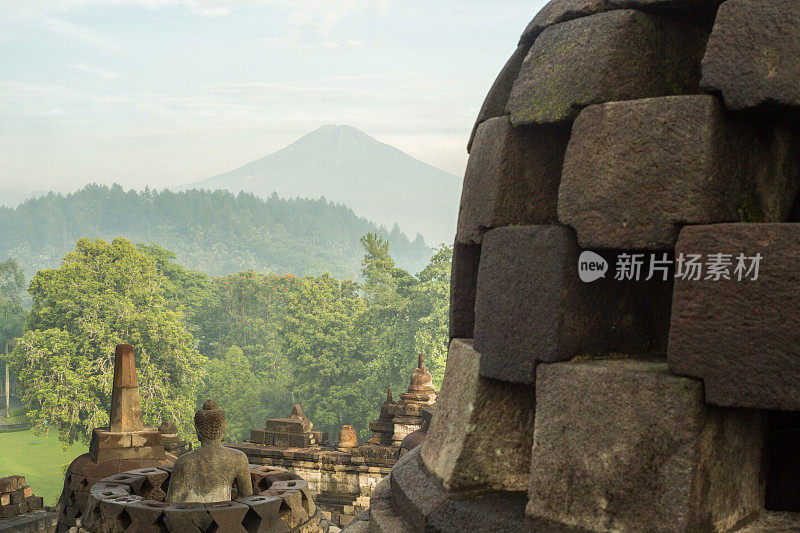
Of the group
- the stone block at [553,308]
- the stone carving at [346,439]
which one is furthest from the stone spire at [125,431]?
the stone block at [553,308]

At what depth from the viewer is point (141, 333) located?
2508cm

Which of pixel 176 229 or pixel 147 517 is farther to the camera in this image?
pixel 176 229

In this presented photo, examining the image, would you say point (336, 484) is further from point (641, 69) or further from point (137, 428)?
point (641, 69)

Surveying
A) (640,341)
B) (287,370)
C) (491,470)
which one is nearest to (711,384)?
(640,341)

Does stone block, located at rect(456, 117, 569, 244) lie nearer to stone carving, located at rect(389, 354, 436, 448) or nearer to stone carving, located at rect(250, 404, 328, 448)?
stone carving, located at rect(250, 404, 328, 448)

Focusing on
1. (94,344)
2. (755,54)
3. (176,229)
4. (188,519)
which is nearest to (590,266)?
(755,54)

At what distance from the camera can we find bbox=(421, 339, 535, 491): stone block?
2969mm

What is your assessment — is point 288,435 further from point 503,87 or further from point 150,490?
point 503,87

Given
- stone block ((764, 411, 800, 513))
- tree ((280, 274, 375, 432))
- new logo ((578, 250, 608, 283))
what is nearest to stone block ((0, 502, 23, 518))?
new logo ((578, 250, 608, 283))

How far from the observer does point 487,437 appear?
3.00m

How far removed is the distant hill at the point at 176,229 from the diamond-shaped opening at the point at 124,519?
93.4 m

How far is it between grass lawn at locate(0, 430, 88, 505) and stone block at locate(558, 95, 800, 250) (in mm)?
24537

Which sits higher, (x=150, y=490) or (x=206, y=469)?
(x=206, y=469)

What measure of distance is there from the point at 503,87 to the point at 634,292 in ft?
3.86
